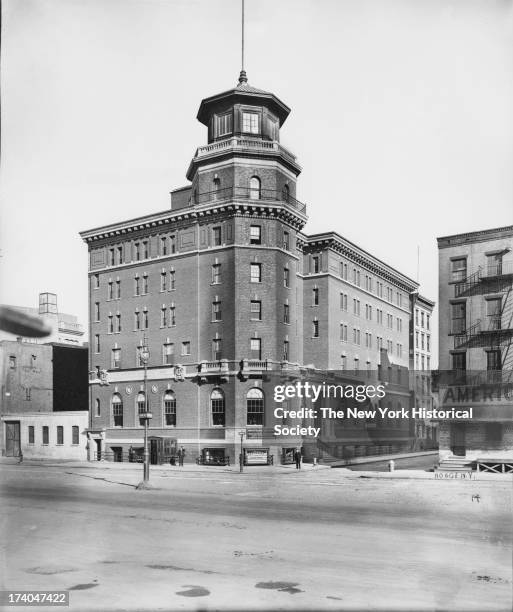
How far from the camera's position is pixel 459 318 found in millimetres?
19562

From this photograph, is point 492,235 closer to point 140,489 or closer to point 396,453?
point 396,453

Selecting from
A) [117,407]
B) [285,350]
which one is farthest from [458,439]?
[117,407]

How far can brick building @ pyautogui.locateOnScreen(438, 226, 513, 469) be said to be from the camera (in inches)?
699

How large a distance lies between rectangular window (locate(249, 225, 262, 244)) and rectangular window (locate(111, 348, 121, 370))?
5.17 metres

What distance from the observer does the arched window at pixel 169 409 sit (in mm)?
18594

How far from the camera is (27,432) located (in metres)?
17.8

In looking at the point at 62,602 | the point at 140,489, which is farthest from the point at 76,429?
the point at 62,602

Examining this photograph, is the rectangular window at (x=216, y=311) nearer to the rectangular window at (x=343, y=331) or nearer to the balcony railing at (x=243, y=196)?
the balcony railing at (x=243, y=196)

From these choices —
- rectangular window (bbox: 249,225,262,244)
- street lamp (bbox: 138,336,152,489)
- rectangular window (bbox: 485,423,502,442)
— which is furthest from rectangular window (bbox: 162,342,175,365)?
rectangular window (bbox: 485,423,502,442)

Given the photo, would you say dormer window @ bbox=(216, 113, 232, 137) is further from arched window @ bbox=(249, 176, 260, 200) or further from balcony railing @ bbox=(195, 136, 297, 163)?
arched window @ bbox=(249, 176, 260, 200)

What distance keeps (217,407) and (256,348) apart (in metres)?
2.09

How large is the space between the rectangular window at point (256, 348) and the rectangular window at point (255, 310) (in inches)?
26.4

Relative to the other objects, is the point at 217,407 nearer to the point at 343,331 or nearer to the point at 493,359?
the point at 493,359

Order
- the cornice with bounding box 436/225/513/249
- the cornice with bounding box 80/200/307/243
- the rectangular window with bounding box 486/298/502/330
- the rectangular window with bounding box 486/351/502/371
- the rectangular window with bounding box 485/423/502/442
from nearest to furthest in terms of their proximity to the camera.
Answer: the cornice with bounding box 436/225/513/249 < the cornice with bounding box 80/200/307/243 < the rectangular window with bounding box 486/298/502/330 < the rectangular window with bounding box 486/351/502/371 < the rectangular window with bounding box 485/423/502/442
